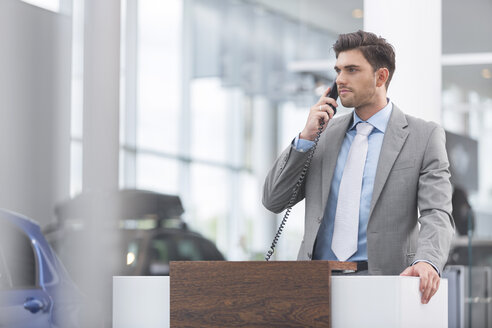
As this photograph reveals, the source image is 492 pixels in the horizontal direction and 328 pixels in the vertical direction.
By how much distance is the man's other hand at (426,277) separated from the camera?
2402 millimetres

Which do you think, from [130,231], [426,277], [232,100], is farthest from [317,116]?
[232,100]

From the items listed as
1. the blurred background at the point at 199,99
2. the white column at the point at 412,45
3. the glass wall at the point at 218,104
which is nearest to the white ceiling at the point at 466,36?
the blurred background at the point at 199,99

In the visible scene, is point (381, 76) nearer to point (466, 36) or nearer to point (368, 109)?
point (368, 109)

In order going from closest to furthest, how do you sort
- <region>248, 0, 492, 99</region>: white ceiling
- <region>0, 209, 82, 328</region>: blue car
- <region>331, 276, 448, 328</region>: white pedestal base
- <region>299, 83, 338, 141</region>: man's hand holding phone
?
<region>331, 276, 448, 328</region>: white pedestal base < <region>0, 209, 82, 328</region>: blue car < <region>299, 83, 338, 141</region>: man's hand holding phone < <region>248, 0, 492, 99</region>: white ceiling

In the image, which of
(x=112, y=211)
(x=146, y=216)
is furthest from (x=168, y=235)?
(x=112, y=211)

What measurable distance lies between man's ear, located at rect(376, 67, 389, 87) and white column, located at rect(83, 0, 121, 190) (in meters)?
0.92

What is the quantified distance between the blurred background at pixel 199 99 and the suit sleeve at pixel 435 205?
1068 mm

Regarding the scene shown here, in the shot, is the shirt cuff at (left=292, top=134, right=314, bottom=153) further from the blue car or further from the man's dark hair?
the blue car

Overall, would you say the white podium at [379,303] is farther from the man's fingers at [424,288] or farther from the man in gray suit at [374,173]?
the man in gray suit at [374,173]

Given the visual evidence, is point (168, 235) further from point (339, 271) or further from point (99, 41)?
point (339, 271)

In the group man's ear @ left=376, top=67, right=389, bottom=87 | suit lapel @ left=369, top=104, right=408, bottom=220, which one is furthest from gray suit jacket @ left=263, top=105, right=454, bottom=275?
man's ear @ left=376, top=67, right=389, bottom=87

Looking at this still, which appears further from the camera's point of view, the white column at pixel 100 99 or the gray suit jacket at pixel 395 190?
the white column at pixel 100 99

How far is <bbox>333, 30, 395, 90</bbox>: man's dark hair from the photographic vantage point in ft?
9.32

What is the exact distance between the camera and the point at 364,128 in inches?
115
